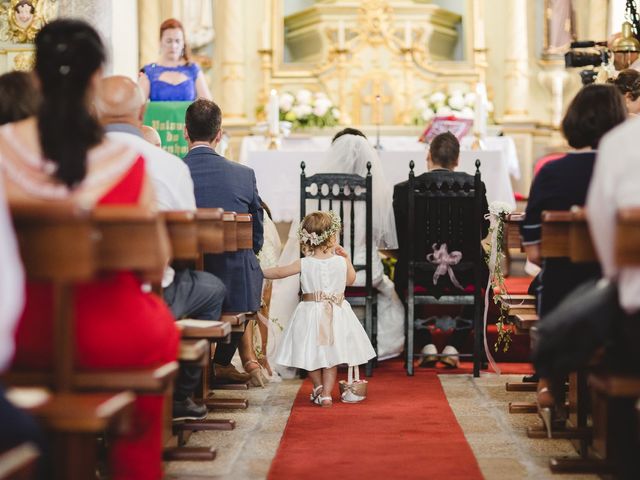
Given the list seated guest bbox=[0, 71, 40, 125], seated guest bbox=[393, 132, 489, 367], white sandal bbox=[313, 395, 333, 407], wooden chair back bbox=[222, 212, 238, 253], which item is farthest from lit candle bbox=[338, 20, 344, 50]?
seated guest bbox=[0, 71, 40, 125]

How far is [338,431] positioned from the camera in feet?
16.1

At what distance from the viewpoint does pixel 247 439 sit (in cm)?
473

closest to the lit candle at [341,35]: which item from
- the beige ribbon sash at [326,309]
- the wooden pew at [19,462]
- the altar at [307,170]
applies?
the altar at [307,170]

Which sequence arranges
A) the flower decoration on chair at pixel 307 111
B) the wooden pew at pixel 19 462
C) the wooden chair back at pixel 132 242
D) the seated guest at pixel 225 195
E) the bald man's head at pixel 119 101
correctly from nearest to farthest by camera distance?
the wooden pew at pixel 19 462
the wooden chair back at pixel 132 242
the bald man's head at pixel 119 101
the seated guest at pixel 225 195
the flower decoration on chair at pixel 307 111

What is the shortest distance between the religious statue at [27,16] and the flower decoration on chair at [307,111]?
283 centimetres

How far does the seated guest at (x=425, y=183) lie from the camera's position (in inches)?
260

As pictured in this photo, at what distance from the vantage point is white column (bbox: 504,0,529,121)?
11.5 metres

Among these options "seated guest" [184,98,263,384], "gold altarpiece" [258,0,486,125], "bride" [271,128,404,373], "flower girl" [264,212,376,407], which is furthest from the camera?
"gold altarpiece" [258,0,486,125]

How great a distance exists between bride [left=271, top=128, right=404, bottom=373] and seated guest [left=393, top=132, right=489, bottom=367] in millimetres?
91

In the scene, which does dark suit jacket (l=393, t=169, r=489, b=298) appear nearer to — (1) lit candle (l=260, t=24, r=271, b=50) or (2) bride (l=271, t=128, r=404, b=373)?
(2) bride (l=271, t=128, r=404, b=373)

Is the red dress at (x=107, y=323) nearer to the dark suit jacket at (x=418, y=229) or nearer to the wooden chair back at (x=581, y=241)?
the wooden chair back at (x=581, y=241)

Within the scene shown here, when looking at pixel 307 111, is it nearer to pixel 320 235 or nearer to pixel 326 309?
pixel 320 235

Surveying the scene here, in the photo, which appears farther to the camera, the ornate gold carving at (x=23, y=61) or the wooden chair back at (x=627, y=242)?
the ornate gold carving at (x=23, y=61)

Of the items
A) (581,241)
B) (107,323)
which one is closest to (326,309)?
(581,241)
